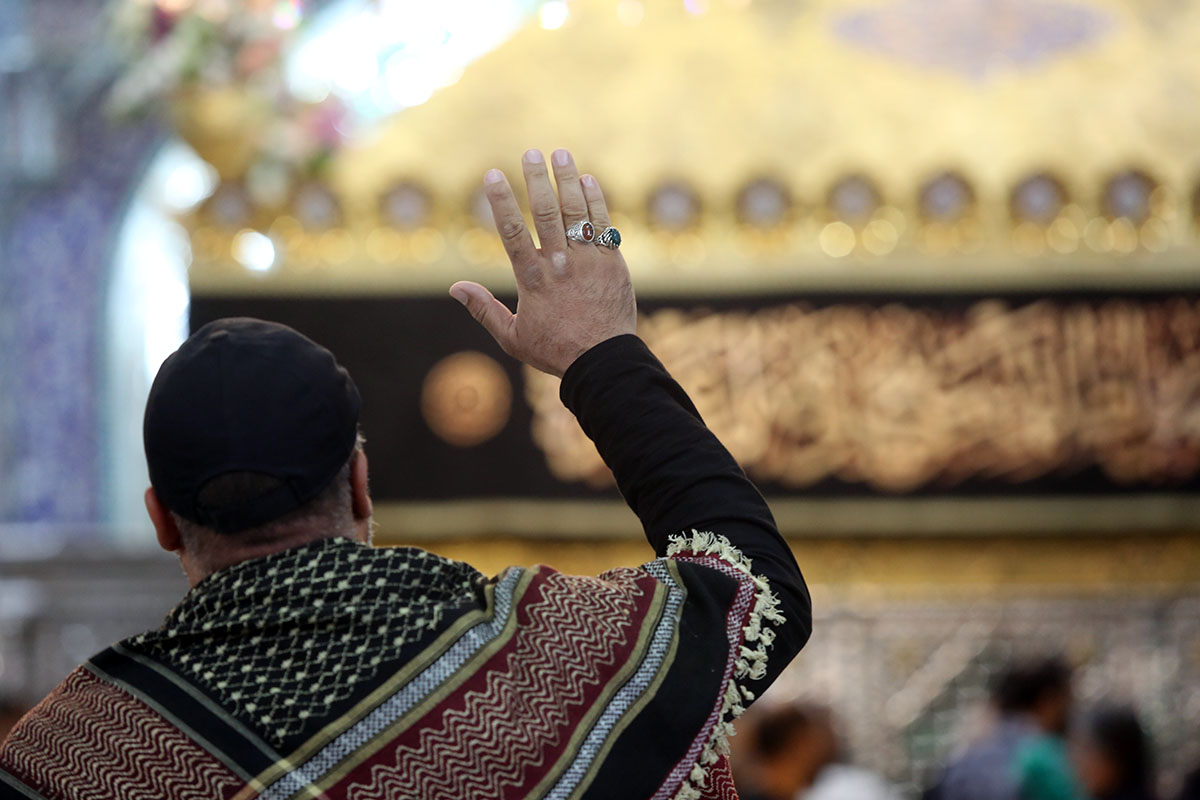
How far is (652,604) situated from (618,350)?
0.20 metres

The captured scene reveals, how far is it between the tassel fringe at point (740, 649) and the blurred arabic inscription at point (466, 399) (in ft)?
→ 11.9

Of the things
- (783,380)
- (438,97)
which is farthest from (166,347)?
(783,380)

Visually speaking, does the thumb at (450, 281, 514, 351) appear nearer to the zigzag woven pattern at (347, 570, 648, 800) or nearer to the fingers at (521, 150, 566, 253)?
the fingers at (521, 150, 566, 253)

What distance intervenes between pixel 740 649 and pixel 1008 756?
2170mm

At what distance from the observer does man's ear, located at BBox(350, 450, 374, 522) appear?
105cm

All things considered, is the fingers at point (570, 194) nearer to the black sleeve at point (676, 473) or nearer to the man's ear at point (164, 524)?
the black sleeve at point (676, 473)

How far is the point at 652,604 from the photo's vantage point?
Answer: 103 centimetres

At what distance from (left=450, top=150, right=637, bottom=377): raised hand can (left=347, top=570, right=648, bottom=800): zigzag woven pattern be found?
20cm

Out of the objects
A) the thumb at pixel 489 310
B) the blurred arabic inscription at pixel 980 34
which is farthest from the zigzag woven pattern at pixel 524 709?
the blurred arabic inscription at pixel 980 34

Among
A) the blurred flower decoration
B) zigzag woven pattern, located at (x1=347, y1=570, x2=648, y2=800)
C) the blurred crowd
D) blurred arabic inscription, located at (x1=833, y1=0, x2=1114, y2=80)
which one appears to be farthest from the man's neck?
blurred arabic inscription, located at (x1=833, y1=0, x2=1114, y2=80)

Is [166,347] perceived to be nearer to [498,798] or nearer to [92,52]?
[92,52]

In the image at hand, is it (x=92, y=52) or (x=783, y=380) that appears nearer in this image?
(x=783, y=380)

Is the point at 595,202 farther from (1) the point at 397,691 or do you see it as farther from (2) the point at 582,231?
(1) the point at 397,691

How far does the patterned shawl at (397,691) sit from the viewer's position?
3.11 feet
